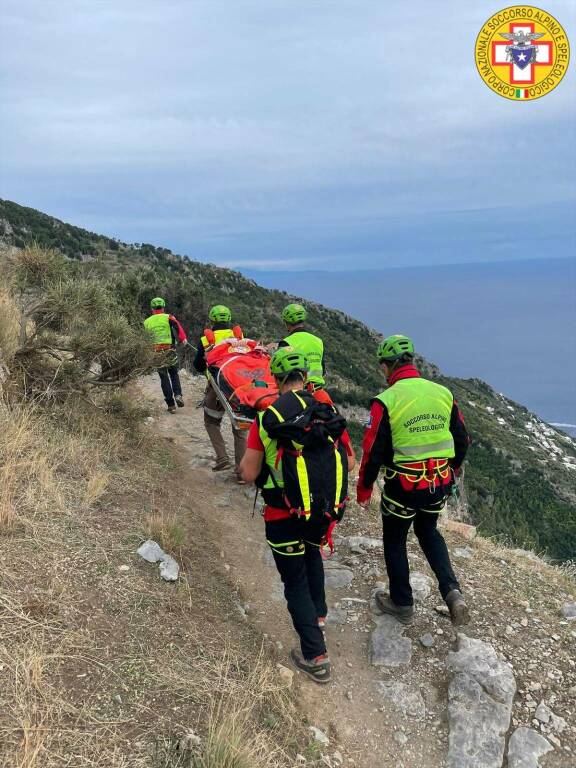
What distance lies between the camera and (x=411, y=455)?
381cm

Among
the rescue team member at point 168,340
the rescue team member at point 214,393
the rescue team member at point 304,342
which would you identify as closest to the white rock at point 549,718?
the rescue team member at point 304,342

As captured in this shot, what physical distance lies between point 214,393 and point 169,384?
3.33m

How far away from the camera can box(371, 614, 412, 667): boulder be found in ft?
13.5

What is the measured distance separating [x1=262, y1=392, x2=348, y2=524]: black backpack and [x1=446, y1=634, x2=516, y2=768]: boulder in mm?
1602

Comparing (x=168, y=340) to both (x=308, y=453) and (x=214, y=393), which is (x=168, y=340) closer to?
(x=214, y=393)

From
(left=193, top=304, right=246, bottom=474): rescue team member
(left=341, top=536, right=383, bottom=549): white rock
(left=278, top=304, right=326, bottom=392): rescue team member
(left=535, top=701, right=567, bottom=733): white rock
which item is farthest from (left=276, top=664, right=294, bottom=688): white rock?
(left=193, top=304, right=246, bottom=474): rescue team member

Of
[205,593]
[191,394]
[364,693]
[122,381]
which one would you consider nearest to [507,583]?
[364,693]

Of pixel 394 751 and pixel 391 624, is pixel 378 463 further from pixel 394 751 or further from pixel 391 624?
pixel 394 751

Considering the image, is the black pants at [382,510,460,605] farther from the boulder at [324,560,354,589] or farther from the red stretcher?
the red stretcher

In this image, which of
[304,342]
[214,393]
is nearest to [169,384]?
[214,393]

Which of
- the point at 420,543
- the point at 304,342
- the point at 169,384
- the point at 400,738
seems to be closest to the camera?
the point at 400,738

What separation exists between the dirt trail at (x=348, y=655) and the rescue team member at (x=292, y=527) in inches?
9.9

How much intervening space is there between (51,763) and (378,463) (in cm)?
260

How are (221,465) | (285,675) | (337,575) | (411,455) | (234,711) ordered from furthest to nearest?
(221,465), (337,575), (411,455), (285,675), (234,711)
